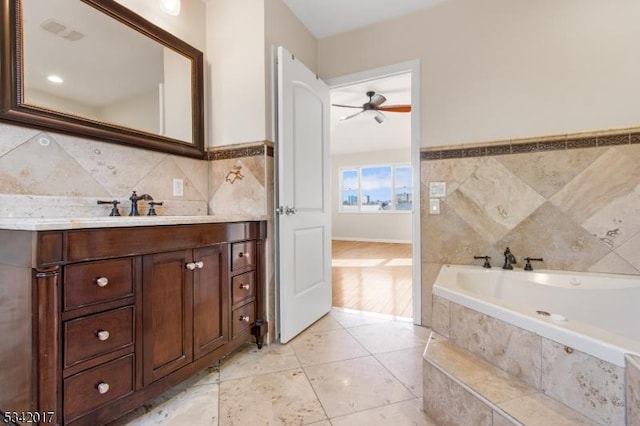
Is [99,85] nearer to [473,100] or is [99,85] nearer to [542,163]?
[473,100]

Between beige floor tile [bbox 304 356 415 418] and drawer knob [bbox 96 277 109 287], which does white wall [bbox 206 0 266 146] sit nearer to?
drawer knob [bbox 96 277 109 287]

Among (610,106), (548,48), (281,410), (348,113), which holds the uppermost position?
(348,113)

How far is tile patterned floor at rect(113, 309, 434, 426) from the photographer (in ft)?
4.21

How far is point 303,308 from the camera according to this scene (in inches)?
85.8

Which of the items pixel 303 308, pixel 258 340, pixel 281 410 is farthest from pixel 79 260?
pixel 303 308

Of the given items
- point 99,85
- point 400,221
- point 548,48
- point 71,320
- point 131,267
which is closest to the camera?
point 71,320

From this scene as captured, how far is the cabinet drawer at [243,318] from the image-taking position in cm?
169

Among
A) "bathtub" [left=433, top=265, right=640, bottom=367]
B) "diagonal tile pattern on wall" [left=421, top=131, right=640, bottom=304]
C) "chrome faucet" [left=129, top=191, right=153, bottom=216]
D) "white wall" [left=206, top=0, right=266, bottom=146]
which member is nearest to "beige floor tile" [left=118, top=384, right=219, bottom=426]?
"chrome faucet" [left=129, top=191, right=153, bottom=216]

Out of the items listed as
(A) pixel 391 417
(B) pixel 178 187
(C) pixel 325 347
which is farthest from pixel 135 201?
(A) pixel 391 417

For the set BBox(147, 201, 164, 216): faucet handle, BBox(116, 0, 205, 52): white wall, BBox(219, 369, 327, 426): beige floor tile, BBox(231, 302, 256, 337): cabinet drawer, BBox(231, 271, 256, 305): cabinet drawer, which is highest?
BBox(116, 0, 205, 52): white wall

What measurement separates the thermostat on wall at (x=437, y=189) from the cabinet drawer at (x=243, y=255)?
1399mm

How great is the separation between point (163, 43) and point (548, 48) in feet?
8.32

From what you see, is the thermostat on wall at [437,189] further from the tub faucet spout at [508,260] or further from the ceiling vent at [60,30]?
the ceiling vent at [60,30]

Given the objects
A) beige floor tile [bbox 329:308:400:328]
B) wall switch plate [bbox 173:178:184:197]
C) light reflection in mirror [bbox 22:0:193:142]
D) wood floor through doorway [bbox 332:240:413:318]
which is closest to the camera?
light reflection in mirror [bbox 22:0:193:142]
